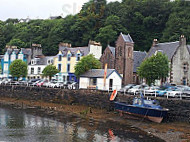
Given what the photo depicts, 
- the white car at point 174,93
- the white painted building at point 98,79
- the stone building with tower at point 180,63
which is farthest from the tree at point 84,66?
the white car at point 174,93

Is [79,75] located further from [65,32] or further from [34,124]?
[65,32]

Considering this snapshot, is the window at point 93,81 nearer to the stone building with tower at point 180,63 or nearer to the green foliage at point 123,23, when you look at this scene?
the stone building with tower at point 180,63

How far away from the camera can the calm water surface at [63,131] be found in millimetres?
23109

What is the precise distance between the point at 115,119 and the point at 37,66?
1490 inches

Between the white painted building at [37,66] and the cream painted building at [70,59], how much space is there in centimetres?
442

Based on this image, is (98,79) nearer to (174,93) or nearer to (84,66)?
(84,66)

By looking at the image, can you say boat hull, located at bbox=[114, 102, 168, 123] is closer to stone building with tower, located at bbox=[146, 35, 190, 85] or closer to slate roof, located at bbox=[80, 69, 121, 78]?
slate roof, located at bbox=[80, 69, 121, 78]

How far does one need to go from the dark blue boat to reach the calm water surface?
2967mm

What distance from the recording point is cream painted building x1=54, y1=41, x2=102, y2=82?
188 ft

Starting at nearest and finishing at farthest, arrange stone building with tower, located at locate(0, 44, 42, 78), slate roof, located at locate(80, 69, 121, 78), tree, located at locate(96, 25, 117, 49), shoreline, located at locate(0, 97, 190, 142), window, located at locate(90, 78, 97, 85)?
shoreline, located at locate(0, 97, 190, 142) < slate roof, located at locate(80, 69, 121, 78) < window, located at locate(90, 78, 97, 85) < stone building with tower, located at locate(0, 44, 42, 78) < tree, located at locate(96, 25, 117, 49)

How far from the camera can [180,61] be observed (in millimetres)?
47281

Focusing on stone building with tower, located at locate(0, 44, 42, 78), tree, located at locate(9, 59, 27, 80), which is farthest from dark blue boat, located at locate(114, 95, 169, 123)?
stone building with tower, located at locate(0, 44, 42, 78)

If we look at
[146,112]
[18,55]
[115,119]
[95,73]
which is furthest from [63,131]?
[18,55]

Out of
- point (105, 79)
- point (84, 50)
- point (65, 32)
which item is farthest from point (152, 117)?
point (65, 32)
